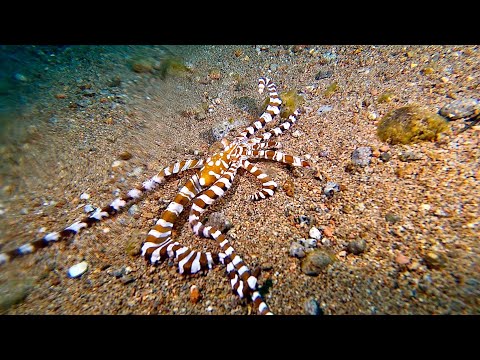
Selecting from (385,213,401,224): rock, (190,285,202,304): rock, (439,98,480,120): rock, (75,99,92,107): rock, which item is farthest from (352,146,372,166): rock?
(75,99,92,107): rock

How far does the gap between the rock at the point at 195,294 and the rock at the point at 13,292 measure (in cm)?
204

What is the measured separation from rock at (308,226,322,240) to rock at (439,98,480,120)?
262 cm

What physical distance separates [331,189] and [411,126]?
1.53m

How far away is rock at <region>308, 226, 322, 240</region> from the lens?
120 inches

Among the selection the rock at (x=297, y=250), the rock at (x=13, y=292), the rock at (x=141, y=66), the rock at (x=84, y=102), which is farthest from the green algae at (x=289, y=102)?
the rock at (x=13, y=292)

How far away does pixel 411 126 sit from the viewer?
3.46 meters

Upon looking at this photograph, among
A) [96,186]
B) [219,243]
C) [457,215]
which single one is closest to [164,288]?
[219,243]

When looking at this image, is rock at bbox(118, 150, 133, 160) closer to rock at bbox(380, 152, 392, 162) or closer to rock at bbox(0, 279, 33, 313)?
rock at bbox(0, 279, 33, 313)

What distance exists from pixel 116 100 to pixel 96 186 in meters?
2.75

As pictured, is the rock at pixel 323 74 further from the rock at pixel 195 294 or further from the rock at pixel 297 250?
the rock at pixel 195 294

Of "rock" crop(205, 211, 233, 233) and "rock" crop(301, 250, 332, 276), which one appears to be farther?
"rock" crop(205, 211, 233, 233)

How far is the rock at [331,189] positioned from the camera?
3487mm
